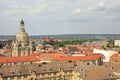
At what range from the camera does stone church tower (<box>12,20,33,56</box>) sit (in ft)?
464

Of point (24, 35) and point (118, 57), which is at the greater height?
point (24, 35)

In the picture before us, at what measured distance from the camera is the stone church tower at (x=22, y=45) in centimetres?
14138

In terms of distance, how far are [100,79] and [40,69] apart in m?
19.8

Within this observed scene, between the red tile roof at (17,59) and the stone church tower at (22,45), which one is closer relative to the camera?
the red tile roof at (17,59)

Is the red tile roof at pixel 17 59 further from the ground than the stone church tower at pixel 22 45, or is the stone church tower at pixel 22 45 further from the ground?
the stone church tower at pixel 22 45

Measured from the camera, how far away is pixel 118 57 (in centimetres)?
11062

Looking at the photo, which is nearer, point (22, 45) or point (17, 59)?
point (17, 59)

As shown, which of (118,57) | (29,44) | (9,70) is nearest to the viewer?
(9,70)

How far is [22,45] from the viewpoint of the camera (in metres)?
143

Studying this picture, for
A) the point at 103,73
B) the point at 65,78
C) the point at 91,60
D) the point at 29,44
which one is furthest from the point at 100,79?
the point at 29,44

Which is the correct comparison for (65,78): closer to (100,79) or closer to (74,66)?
(74,66)

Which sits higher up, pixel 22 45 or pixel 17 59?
pixel 22 45

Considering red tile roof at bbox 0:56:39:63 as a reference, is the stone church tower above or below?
above

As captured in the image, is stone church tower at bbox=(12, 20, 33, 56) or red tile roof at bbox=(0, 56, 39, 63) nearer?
red tile roof at bbox=(0, 56, 39, 63)
